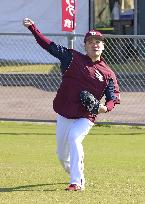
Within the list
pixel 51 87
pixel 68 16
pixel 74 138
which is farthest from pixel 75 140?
pixel 51 87

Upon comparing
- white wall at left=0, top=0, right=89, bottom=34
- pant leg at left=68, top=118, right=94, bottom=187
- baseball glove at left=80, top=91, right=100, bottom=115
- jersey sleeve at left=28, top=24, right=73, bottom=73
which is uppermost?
jersey sleeve at left=28, top=24, right=73, bottom=73

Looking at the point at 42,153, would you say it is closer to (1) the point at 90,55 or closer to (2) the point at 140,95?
(1) the point at 90,55

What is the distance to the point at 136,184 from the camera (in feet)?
28.3

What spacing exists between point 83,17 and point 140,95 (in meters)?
11.4

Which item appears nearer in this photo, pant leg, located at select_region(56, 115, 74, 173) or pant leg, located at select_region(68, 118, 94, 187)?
pant leg, located at select_region(68, 118, 94, 187)

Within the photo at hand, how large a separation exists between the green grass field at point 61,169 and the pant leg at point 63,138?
30 centimetres

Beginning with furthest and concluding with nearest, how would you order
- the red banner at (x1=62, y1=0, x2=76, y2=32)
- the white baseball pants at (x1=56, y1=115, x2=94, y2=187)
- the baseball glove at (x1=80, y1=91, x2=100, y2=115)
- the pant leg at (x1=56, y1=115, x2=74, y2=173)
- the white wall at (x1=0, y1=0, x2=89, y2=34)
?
the white wall at (x1=0, y1=0, x2=89, y2=34) → the red banner at (x1=62, y1=0, x2=76, y2=32) → the pant leg at (x1=56, y1=115, x2=74, y2=173) → the white baseball pants at (x1=56, y1=115, x2=94, y2=187) → the baseball glove at (x1=80, y1=91, x2=100, y2=115)

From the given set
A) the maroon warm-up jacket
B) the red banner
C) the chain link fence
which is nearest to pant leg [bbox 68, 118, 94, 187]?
the maroon warm-up jacket

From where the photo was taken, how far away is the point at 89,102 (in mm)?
7836

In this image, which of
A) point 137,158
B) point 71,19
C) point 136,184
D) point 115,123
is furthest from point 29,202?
point 71,19

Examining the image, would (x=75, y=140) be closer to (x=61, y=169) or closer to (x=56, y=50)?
(x=56, y=50)

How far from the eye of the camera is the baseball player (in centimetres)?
805

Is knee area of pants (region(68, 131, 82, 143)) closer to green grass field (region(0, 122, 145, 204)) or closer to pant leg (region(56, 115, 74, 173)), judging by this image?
pant leg (region(56, 115, 74, 173))

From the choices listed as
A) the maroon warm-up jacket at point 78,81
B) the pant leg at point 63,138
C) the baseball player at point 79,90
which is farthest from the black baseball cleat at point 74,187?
the maroon warm-up jacket at point 78,81
